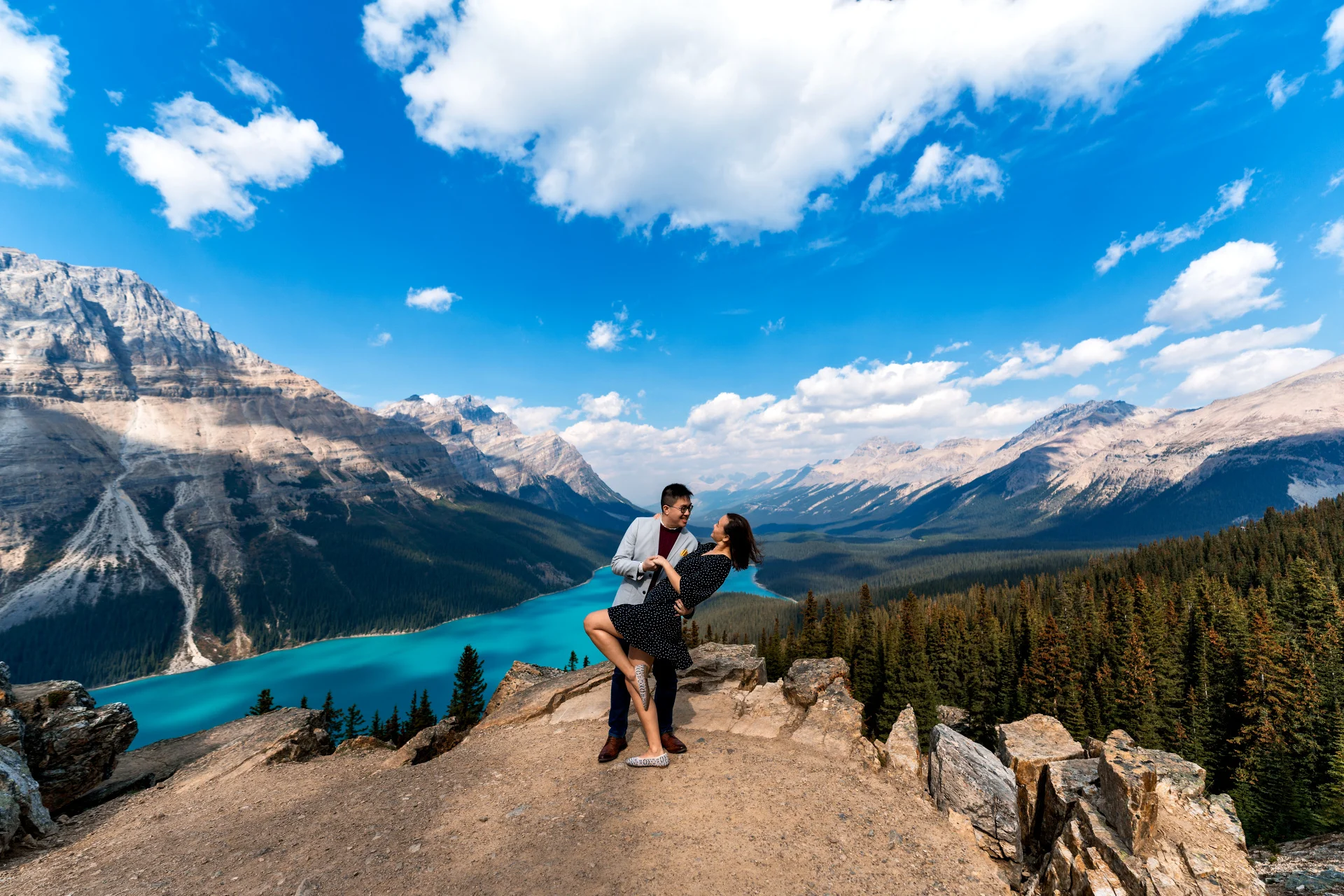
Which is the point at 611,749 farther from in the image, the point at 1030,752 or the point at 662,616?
the point at 1030,752

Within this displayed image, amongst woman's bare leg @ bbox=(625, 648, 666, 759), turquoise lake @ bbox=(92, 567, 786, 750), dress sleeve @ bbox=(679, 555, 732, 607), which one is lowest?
turquoise lake @ bbox=(92, 567, 786, 750)

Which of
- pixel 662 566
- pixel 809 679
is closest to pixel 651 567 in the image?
pixel 662 566

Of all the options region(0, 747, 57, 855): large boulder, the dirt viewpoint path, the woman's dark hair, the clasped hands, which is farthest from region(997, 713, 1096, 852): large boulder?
region(0, 747, 57, 855): large boulder

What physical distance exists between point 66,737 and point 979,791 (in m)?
21.2

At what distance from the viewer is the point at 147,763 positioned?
48.5 feet

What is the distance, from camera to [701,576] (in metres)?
7.15

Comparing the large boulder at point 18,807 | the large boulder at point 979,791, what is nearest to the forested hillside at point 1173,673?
the large boulder at point 979,791

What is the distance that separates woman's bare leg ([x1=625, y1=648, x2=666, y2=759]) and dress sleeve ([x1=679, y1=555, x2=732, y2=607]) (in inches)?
58.3

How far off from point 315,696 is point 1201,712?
142923 mm

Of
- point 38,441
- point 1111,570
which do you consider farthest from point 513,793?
point 38,441

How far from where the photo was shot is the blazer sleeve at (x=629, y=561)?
7.52 metres

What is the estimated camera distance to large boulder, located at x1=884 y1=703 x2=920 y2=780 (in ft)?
30.1

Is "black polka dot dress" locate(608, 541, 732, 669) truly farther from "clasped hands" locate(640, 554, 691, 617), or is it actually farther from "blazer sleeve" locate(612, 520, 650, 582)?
"blazer sleeve" locate(612, 520, 650, 582)

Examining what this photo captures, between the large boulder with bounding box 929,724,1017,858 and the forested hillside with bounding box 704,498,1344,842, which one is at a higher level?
the large boulder with bounding box 929,724,1017,858
